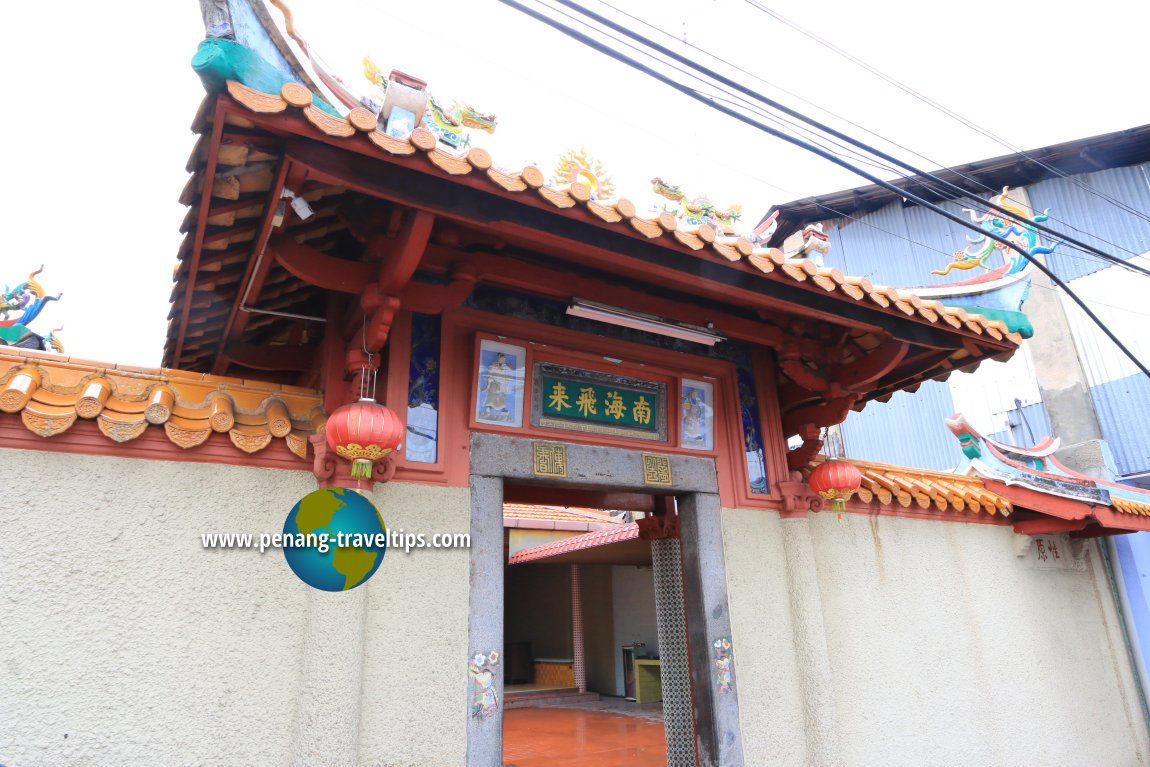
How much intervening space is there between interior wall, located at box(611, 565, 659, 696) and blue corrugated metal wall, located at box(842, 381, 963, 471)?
4.75 metres

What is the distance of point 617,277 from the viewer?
4.26 meters

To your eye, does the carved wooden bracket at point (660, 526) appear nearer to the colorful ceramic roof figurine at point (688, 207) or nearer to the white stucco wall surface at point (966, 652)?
the white stucco wall surface at point (966, 652)

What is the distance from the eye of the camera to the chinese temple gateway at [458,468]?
289 cm

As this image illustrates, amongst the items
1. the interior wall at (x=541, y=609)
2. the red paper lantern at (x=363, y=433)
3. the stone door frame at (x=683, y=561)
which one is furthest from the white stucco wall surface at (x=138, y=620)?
the interior wall at (x=541, y=609)

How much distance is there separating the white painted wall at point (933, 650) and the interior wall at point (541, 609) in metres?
8.89

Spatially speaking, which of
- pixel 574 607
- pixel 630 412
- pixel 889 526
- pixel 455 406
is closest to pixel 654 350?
pixel 630 412

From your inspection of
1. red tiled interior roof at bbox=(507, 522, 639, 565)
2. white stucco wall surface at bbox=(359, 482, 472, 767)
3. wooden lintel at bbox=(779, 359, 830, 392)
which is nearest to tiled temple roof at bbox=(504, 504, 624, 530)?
red tiled interior roof at bbox=(507, 522, 639, 565)

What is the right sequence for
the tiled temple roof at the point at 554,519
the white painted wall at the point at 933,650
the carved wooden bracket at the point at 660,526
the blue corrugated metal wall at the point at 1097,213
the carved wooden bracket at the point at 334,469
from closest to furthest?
1. the carved wooden bracket at the point at 334,469
2. the white painted wall at the point at 933,650
3. the carved wooden bracket at the point at 660,526
4. the tiled temple roof at the point at 554,519
5. the blue corrugated metal wall at the point at 1097,213

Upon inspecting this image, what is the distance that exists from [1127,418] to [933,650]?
7073 millimetres

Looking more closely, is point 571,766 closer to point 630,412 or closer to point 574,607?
point 630,412

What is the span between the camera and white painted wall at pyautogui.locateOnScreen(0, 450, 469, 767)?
2.82 m

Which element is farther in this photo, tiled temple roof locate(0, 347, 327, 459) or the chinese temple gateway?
tiled temple roof locate(0, 347, 327, 459)

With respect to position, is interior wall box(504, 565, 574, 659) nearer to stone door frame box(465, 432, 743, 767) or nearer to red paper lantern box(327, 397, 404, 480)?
stone door frame box(465, 432, 743, 767)

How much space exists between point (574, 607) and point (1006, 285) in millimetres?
9969
